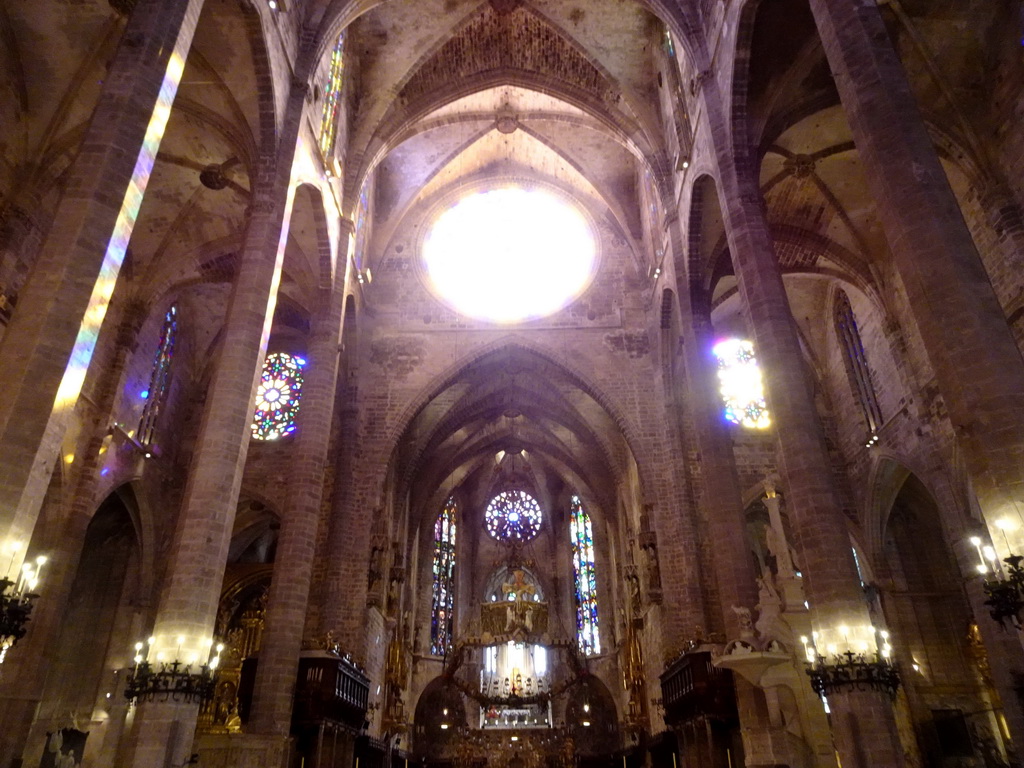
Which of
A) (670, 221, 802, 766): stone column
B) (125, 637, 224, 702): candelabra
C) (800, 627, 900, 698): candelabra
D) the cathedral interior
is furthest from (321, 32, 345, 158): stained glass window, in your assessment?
(800, 627, 900, 698): candelabra

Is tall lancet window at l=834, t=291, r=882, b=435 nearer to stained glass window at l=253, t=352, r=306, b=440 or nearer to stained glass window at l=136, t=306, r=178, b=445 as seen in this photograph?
stained glass window at l=253, t=352, r=306, b=440

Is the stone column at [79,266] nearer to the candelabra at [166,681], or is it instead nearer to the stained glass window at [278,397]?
the candelabra at [166,681]

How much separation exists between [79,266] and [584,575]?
1061 inches

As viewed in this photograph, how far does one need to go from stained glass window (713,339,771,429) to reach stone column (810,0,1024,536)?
578 inches

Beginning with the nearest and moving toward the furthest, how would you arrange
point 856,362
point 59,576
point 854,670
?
1. point 854,670
2. point 59,576
3. point 856,362

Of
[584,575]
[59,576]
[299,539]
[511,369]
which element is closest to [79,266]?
[299,539]

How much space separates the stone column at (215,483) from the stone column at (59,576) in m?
5.55

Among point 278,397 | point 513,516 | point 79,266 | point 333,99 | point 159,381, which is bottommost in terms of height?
point 79,266

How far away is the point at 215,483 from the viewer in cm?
991

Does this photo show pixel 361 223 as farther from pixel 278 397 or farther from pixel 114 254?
pixel 114 254

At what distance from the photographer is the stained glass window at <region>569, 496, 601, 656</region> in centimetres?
2997

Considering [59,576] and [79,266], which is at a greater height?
[79,266]

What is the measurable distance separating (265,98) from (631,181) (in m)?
13.4

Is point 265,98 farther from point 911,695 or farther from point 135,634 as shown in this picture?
point 911,695
